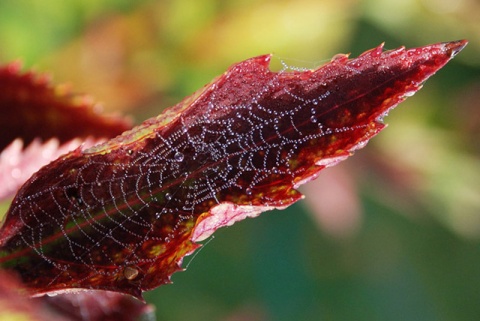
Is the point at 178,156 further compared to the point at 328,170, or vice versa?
the point at 328,170

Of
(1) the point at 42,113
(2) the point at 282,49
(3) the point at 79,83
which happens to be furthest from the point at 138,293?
(2) the point at 282,49

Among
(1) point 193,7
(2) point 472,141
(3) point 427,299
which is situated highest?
(1) point 193,7

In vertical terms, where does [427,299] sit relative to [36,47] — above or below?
below

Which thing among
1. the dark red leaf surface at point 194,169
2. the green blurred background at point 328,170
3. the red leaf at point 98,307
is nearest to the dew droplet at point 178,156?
the dark red leaf surface at point 194,169

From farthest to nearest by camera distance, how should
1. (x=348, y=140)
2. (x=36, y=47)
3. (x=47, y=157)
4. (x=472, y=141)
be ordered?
(x=472, y=141) < (x=36, y=47) < (x=47, y=157) < (x=348, y=140)

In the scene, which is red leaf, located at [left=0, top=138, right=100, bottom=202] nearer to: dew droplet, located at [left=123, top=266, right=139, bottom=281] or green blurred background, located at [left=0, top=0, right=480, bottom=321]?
dew droplet, located at [left=123, top=266, right=139, bottom=281]

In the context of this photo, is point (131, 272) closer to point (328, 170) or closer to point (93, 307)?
point (93, 307)

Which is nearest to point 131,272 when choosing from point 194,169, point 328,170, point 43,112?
point 194,169

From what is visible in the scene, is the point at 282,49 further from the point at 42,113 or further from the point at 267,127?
the point at 267,127
